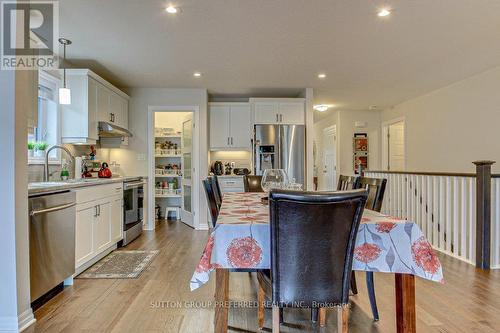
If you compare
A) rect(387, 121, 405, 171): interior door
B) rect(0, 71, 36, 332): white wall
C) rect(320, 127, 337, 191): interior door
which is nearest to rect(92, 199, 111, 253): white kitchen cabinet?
rect(0, 71, 36, 332): white wall

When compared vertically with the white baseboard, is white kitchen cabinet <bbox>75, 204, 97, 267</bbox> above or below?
above

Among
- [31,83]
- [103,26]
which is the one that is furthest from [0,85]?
[103,26]

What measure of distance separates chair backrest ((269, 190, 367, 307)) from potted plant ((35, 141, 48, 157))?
3131 mm

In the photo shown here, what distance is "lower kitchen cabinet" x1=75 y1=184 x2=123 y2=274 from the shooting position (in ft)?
9.48

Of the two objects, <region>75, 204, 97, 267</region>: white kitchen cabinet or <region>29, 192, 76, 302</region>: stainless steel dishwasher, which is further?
<region>75, 204, 97, 267</region>: white kitchen cabinet

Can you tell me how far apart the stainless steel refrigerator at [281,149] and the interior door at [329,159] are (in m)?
2.71

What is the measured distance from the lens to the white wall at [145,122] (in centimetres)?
531

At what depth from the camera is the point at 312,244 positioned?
135 cm

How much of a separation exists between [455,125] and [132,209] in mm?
5352

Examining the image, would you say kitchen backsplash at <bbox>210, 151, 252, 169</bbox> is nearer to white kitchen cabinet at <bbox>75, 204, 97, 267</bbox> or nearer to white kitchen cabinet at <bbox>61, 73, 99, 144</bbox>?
white kitchen cabinet at <bbox>61, 73, 99, 144</bbox>

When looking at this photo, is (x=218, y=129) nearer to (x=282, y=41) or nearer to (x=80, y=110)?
(x=80, y=110)

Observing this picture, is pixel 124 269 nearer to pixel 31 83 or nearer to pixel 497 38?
pixel 31 83

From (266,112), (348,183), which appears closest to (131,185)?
(266,112)

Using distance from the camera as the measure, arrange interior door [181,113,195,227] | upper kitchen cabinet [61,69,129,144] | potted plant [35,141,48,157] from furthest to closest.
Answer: interior door [181,113,195,227] → upper kitchen cabinet [61,69,129,144] → potted plant [35,141,48,157]
